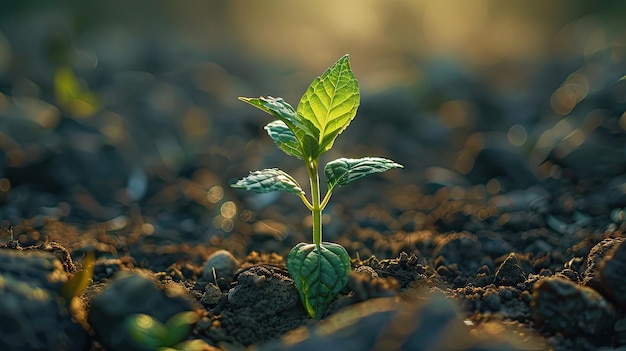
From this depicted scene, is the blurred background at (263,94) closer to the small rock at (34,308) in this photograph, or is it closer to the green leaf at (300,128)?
the green leaf at (300,128)

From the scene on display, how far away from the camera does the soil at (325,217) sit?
1.78 metres

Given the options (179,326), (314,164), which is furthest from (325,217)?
(179,326)

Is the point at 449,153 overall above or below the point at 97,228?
above

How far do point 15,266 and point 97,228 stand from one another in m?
1.45

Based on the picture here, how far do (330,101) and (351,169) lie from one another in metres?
0.21

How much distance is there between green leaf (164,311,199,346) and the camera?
68.9 inches

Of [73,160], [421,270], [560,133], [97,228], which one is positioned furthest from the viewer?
[560,133]

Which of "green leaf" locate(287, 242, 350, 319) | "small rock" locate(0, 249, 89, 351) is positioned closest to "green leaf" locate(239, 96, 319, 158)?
"green leaf" locate(287, 242, 350, 319)

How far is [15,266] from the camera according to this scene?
5.74ft

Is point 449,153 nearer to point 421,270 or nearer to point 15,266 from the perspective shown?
point 421,270

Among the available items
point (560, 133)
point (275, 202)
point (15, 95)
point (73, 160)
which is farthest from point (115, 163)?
point (560, 133)

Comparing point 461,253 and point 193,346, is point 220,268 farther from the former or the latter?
point 461,253

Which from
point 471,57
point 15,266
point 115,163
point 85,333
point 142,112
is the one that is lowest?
point 85,333

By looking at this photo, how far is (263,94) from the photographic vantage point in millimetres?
5590
